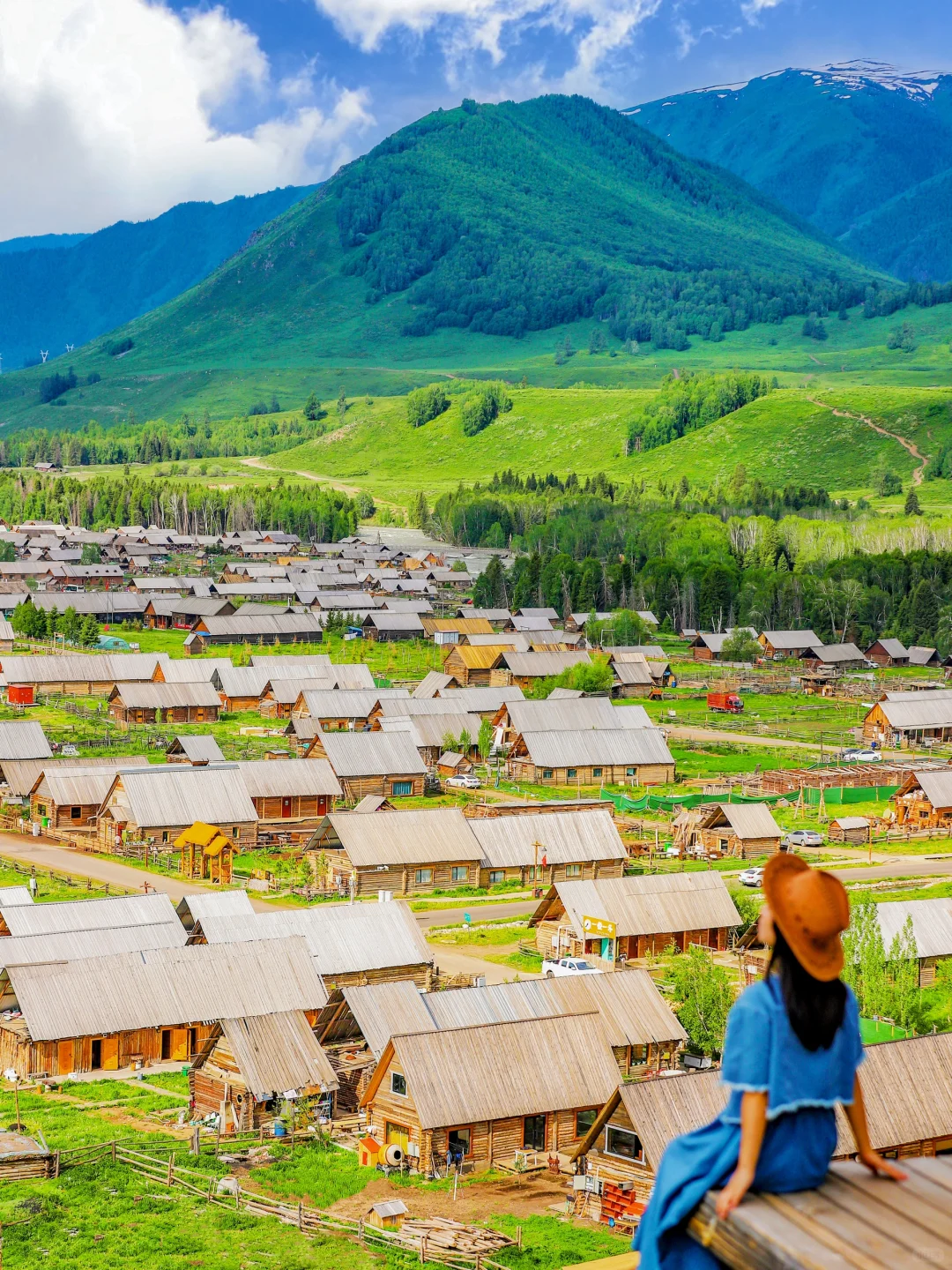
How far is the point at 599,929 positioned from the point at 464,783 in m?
31.1

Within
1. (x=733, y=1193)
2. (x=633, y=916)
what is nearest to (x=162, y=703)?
(x=633, y=916)

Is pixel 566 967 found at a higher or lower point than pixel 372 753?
lower

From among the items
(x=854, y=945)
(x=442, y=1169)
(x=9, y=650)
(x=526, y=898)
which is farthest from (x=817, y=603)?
(x=442, y=1169)

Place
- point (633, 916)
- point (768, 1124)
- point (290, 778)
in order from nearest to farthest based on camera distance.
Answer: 1. point (768, 1124)
2. point (633, 916)
3. point (290, 778)

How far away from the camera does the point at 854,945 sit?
41312 mm

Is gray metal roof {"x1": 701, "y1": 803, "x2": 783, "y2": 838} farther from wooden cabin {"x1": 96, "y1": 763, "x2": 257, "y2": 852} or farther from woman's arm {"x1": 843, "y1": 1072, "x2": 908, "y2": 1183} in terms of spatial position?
woman's arm {"x1": 843, "y1": 1072, "x2": 908, "y2": 1183}

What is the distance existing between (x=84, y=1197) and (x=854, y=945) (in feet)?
64.4

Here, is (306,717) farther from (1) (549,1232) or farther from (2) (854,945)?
(1) (549,1232)

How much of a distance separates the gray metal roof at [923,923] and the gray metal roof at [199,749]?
127 feet

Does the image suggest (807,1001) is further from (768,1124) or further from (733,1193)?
(733,1193)

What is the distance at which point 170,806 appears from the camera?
66.5m

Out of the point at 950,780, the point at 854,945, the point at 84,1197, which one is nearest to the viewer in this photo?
the point at 84,1197

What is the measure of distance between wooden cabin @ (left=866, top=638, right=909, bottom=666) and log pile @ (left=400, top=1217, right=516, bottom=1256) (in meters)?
112

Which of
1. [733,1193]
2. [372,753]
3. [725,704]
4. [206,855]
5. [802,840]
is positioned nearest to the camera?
[733,1193]
